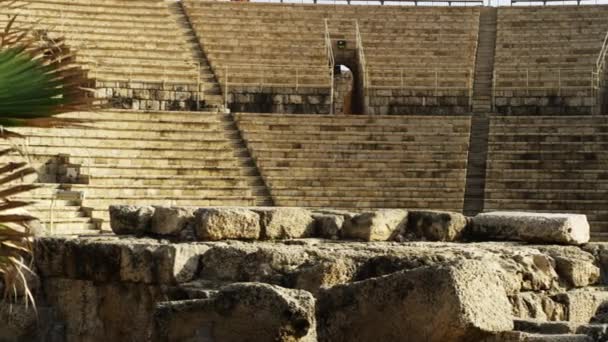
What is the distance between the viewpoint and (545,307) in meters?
9.00

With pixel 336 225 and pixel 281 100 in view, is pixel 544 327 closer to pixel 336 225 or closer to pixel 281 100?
pixel 336 225

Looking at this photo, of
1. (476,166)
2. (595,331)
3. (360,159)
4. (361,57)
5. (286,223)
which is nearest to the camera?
(595,331)

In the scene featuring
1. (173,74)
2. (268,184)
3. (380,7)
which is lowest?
(268,184)

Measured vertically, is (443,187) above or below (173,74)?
below

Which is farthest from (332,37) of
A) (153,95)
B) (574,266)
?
(574,266)

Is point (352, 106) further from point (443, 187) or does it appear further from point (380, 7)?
point (443, 187)

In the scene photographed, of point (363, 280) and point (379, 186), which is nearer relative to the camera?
point (363, 280)

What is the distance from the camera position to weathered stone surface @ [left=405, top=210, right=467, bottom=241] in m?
10.9

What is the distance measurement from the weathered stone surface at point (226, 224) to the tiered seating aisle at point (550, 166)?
414 inches

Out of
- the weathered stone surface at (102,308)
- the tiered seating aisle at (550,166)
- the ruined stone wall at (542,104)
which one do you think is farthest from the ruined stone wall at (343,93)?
the weathered stone surface at (102,308)

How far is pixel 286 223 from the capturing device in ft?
34.1

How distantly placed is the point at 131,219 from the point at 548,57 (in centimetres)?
1671

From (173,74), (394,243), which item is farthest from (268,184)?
(394,243)

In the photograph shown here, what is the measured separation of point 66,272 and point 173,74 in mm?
14742
